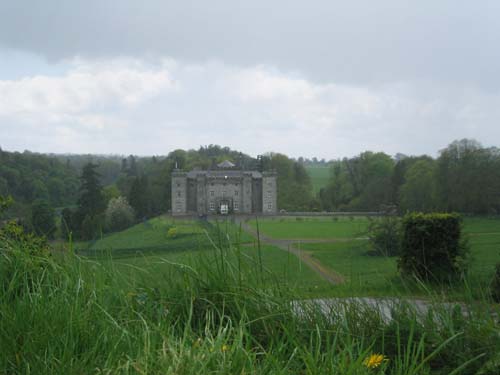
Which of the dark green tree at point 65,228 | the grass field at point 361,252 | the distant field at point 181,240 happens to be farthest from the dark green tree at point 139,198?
the dark green tree at point 65,228

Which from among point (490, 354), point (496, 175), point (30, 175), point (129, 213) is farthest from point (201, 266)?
point (129, 213)

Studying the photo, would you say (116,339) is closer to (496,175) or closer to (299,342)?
(299,342)

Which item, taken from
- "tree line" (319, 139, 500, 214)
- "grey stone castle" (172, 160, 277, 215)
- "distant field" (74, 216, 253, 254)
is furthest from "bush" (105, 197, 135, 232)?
"tree line" (319, 139, 500, 214)

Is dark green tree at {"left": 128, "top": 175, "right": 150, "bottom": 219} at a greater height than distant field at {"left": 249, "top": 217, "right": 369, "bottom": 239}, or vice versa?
dark green tree at {"left": 128, "top": 175, "right": 150, "bottom": 219}

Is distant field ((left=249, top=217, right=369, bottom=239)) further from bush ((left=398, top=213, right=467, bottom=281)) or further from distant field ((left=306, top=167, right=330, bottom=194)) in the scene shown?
distant field ((left=306, top=167, right=330, bottom=194))

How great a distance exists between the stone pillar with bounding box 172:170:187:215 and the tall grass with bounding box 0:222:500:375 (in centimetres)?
3738

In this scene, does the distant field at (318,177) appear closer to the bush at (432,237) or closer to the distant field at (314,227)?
the distant field at (314,227)

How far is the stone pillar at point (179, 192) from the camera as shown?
40781mm

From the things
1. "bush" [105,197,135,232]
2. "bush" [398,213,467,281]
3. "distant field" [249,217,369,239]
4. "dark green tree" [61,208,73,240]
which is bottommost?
"distant field" [249,217,369,239]

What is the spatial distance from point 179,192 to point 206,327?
39012mm

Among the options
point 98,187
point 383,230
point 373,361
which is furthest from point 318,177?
point 373,361

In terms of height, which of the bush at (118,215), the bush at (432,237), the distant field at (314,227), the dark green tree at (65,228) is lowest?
the distant field at (314,227)

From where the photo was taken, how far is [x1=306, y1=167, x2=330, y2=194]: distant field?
54.3 m

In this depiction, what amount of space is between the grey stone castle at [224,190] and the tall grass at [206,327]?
37418 millimetres
